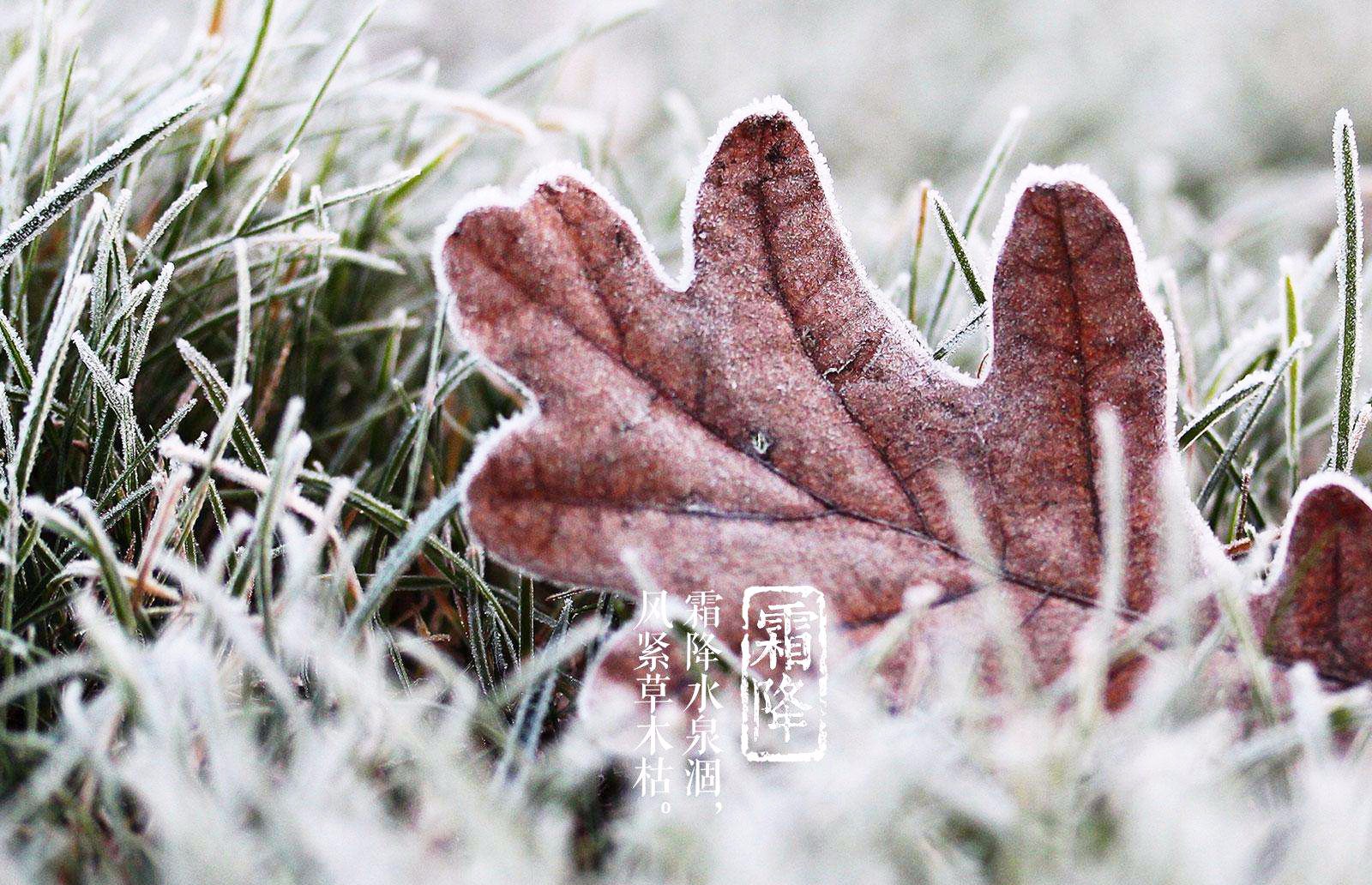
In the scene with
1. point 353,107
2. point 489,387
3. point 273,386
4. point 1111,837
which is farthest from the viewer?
point 353,107

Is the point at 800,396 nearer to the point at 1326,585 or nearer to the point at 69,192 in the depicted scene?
the point at 1326,585

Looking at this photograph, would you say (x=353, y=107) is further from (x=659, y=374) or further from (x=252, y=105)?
(x=659, y=374)

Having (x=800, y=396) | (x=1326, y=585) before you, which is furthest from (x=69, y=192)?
(x=1326, y=585)

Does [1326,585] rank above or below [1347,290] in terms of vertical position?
below

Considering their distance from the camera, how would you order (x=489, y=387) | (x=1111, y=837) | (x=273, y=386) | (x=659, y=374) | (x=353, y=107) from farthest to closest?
1. (x=353, y=107)
2. (x=489, y=387)
3. (x=273, y=386)
4. (x=659, y=374)
5. (x=1111, y=837)

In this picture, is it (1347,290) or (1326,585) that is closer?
(1326,585)

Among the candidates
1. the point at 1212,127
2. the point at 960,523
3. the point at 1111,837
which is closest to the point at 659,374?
the point at 960,523

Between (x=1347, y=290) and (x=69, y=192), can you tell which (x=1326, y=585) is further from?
(x=69, y=192)

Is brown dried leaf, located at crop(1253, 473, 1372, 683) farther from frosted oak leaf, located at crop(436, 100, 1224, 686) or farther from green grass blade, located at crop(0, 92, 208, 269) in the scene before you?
green grass blade, located at crop(0, 92, 208, 269)
